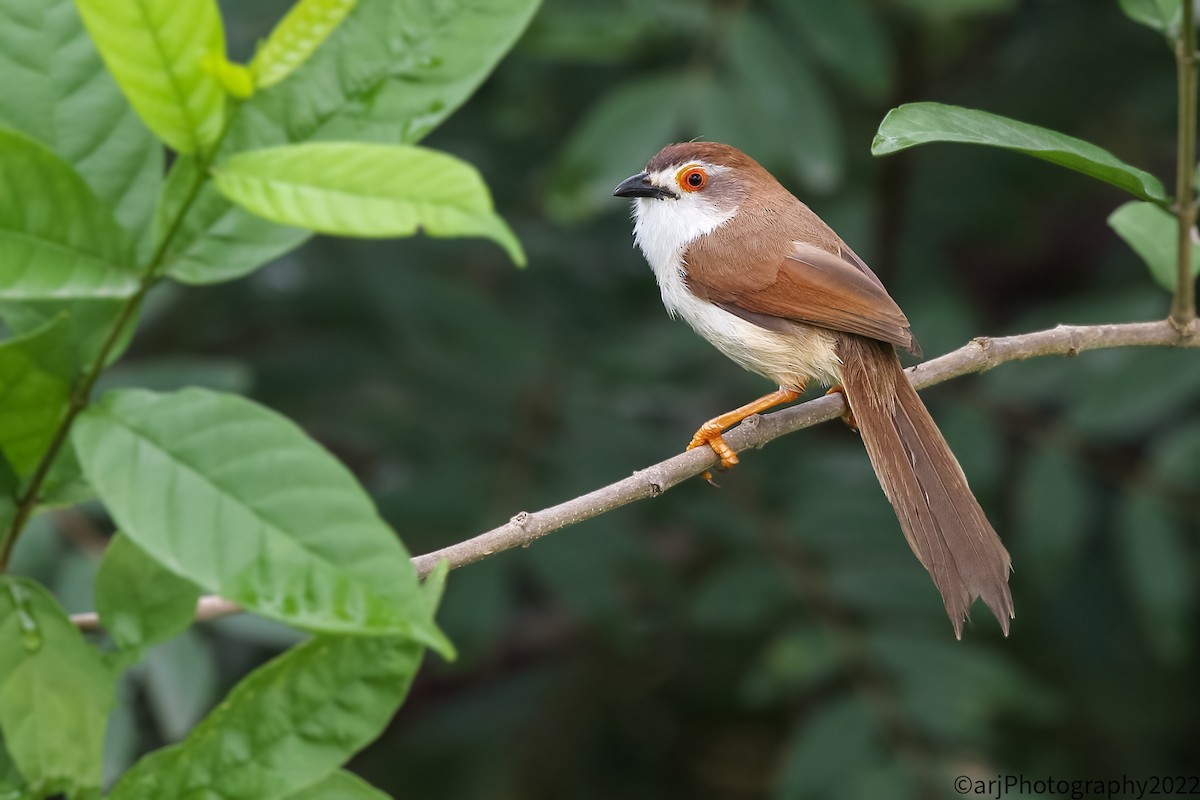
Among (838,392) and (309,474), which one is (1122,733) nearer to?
(838,392)

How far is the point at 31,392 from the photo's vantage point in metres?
1.65

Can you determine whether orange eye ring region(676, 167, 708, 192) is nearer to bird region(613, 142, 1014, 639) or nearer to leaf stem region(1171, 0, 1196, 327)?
bird region(613, 142, 1014, 639)

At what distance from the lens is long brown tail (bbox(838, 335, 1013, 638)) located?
2752 millimetres

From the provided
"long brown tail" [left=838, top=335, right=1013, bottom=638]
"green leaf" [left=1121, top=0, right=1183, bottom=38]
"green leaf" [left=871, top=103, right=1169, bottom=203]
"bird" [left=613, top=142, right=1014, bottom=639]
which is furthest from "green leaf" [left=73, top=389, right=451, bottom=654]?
"green leaf" [left=1121, top=0, right=1183, bottom=38]

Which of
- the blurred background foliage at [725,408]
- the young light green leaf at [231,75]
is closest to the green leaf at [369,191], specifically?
the young light green leaf at [231,75]

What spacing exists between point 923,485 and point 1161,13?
1.18 m

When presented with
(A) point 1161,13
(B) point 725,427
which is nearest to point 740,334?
(B) point 725,427

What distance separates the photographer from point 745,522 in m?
4.77

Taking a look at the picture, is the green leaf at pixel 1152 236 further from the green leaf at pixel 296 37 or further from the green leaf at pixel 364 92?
the green leaf at pixel 296 37

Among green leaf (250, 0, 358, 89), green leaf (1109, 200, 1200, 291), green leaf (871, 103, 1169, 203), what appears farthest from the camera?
green leaf (1109, 200, 1200, 291)

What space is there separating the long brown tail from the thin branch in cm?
9

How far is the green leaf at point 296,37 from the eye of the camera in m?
1.49

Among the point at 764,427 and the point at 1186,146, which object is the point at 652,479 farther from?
the point at 1186,146

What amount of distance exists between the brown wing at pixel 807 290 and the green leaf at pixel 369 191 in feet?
6.81
